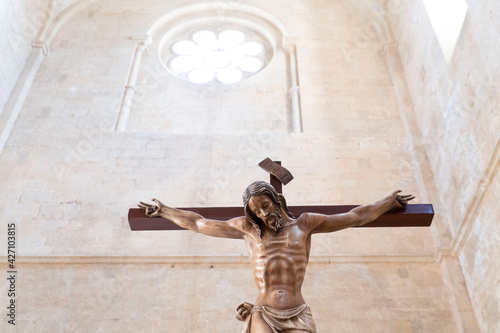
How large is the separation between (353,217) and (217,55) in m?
6.67

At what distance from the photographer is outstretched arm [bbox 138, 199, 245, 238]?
362 centimetres

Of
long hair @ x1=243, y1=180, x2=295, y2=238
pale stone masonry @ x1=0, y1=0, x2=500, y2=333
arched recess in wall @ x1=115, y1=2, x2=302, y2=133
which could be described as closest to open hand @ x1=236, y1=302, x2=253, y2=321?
long hair @ x1=243, y1=180, x2=295, y2=238

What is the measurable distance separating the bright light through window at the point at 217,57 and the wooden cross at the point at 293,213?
548cm

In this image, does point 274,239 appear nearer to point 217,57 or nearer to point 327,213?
point 327,213

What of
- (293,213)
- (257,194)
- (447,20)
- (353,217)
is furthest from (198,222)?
(447,20)

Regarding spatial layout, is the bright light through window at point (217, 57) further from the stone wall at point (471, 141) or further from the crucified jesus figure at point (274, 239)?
the crucified jesus figure at point (274, 239)

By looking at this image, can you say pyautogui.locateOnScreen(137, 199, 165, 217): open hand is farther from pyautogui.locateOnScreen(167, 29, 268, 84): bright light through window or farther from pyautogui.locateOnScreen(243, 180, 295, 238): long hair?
pyautogui.locateOnScreen(167, 29, 268, 84): bright light through window

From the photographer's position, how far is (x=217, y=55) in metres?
9.77

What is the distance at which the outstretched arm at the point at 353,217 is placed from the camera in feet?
11.7

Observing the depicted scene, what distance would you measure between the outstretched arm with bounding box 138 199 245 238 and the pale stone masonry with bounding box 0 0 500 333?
241 cm

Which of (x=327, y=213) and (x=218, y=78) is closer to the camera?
(x=327, y=213)

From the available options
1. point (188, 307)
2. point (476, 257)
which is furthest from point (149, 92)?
point (476, 257)

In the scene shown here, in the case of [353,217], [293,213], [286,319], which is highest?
[293,213]

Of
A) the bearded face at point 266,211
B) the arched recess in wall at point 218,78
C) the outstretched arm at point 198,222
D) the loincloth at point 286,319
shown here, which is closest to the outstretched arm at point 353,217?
the bearded face at point 266,211
